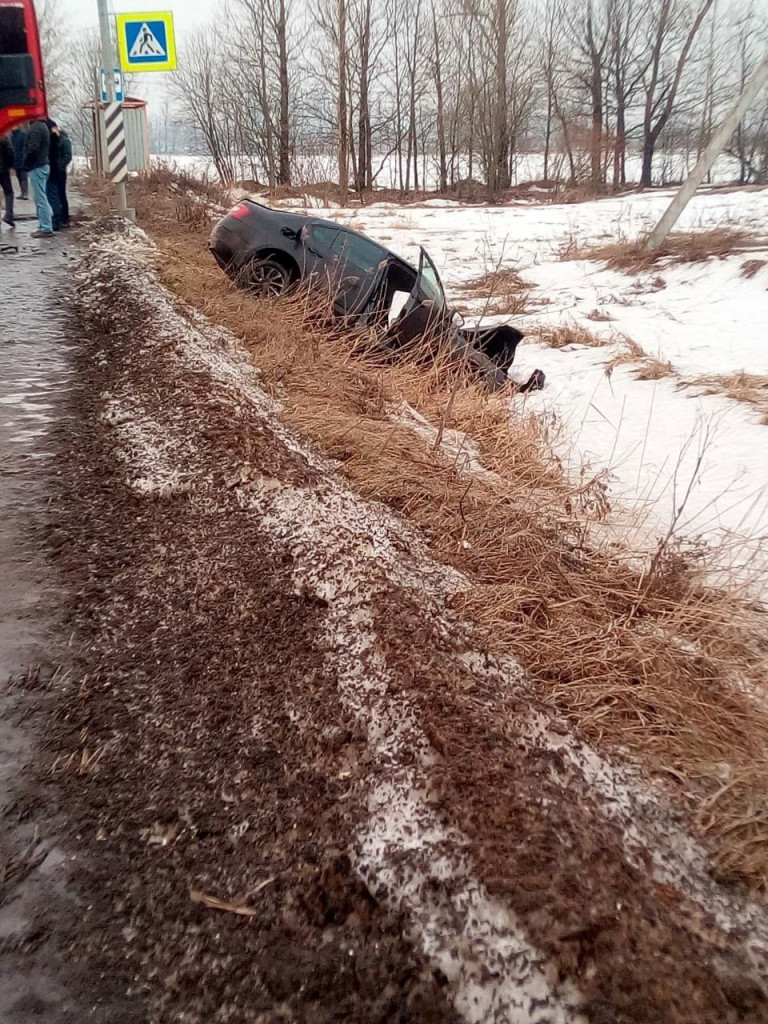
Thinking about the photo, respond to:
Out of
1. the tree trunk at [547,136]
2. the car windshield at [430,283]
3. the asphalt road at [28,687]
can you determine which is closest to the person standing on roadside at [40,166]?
the asphalt road at [28,687]

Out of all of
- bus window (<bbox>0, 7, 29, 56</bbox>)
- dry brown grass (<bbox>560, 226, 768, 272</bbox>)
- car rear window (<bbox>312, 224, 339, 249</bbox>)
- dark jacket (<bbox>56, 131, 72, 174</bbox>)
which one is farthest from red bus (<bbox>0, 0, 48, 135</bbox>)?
dry brown grass (<bbox>560, 226, 768, 272</bbox>)

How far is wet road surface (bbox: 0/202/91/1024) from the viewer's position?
4.82ft

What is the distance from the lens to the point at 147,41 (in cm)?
1002

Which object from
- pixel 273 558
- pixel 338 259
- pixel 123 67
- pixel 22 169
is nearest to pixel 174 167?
pixel 123 67

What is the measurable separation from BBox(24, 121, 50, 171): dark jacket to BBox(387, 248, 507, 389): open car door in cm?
646

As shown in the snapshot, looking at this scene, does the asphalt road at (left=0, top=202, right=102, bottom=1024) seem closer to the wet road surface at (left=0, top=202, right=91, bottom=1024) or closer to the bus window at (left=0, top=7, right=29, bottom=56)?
the wet road surface at (left=0, top=202, right=91, bottom=1024)

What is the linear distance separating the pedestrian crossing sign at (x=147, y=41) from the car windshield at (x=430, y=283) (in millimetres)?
6230

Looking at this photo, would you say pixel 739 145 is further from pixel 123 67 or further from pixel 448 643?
pixel 448 643

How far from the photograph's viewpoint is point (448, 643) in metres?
2.52

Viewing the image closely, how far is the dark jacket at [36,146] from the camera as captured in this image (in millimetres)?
9359

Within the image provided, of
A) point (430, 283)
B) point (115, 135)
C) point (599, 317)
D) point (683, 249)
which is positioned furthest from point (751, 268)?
point (115, 135)

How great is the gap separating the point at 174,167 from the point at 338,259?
16.3 meters

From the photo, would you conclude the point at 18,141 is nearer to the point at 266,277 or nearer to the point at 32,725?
the point at 266,277

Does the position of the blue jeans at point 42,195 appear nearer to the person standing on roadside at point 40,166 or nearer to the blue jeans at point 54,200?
the person standing on roadside at point 40,166
